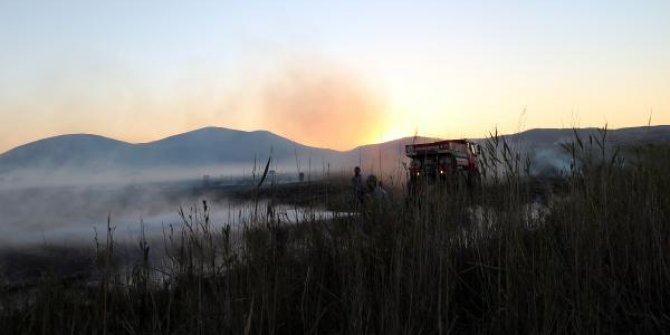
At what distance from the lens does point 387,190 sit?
595cm

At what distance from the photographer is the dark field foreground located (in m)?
2.92

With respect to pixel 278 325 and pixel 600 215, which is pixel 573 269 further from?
pixel 278 325

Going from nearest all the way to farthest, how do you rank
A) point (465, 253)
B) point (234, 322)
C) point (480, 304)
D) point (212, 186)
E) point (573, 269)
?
1. point (234, 322)
2. point (573, 269)
3. point (480, 304)
4. point (465, 253)
5. point (212, 186)

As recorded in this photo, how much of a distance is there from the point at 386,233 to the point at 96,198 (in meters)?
34.7

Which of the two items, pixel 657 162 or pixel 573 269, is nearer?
pixel 573 269

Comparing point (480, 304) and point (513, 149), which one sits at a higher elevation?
point (513, 149)

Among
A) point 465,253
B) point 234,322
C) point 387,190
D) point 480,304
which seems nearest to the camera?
Answer: point 234,322

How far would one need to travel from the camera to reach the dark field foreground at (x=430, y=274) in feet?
9.59

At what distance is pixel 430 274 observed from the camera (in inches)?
123

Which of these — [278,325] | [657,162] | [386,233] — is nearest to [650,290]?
[386,233]

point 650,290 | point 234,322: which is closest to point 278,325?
point 234,322

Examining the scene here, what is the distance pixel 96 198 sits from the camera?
3541 centimetres

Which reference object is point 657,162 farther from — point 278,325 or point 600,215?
point 278,325

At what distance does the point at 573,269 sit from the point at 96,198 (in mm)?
36252
